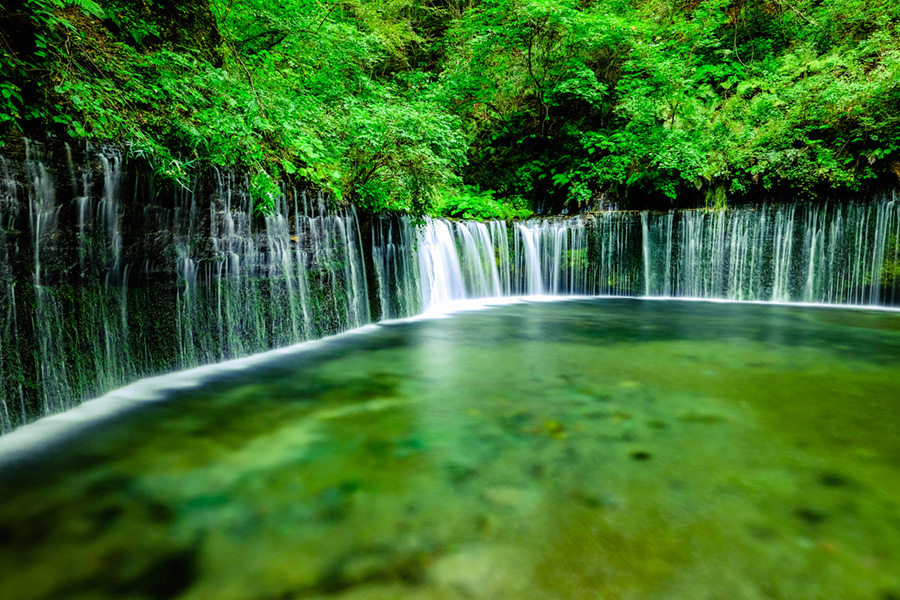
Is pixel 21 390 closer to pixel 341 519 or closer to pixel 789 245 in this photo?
pixel 341 519

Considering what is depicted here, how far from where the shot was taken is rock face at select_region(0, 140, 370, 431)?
126 inches

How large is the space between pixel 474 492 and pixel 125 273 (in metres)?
3.59

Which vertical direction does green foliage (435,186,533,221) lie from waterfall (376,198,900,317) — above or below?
above

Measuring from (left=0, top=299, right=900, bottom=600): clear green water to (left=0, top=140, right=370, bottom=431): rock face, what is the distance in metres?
0.59

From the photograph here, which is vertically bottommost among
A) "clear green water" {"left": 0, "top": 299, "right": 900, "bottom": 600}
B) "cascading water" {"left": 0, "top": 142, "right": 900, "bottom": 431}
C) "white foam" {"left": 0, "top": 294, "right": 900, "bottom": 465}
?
"clear green water" {"left": 0, "top": 299, "right": 900, "bottom": 600}

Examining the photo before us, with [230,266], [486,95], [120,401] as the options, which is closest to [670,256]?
[486,95]

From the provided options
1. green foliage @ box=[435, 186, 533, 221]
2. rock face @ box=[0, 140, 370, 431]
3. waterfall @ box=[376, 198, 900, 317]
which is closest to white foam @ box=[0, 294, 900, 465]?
rock face @ box=[0, 140, 370, 431]

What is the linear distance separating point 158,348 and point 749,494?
4.96 metres

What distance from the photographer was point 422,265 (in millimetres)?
9969

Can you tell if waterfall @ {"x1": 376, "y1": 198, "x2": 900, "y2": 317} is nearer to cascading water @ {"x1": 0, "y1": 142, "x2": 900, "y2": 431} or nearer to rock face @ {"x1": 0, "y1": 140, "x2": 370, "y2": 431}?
cascading water @ {"x1": 0, "y1": 142, "x2": 900, "y2": 431}

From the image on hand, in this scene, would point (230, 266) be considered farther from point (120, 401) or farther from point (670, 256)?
point (670, 256)

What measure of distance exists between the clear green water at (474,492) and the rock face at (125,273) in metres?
0.59

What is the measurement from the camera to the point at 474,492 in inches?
A: 104

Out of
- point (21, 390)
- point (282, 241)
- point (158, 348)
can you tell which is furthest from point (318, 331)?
point (21, 390)
